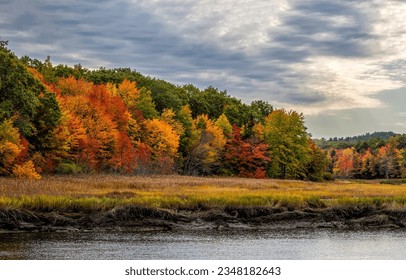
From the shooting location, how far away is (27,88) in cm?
5494

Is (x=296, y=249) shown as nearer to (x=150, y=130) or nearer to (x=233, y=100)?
(x=150, y=130)

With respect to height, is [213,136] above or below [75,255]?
above

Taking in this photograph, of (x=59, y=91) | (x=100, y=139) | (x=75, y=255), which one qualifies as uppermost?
(x=59, y=91)

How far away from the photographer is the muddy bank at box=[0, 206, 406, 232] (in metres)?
34.2

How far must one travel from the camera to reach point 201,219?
38.1m

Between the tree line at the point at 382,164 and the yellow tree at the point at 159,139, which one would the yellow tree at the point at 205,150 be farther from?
the tree line at the point at 382,164

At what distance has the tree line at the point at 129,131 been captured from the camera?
53.3m

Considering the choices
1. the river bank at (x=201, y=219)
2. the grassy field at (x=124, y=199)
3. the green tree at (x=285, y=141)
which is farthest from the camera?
the green tree at (x=285, y=141)

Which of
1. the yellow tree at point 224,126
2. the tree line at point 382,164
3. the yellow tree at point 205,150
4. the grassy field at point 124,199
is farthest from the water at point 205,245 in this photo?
the tree line at point 382,164

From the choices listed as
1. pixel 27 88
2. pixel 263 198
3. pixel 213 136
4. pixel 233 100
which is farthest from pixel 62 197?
pixel 233 100

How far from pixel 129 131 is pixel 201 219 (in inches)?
1751
